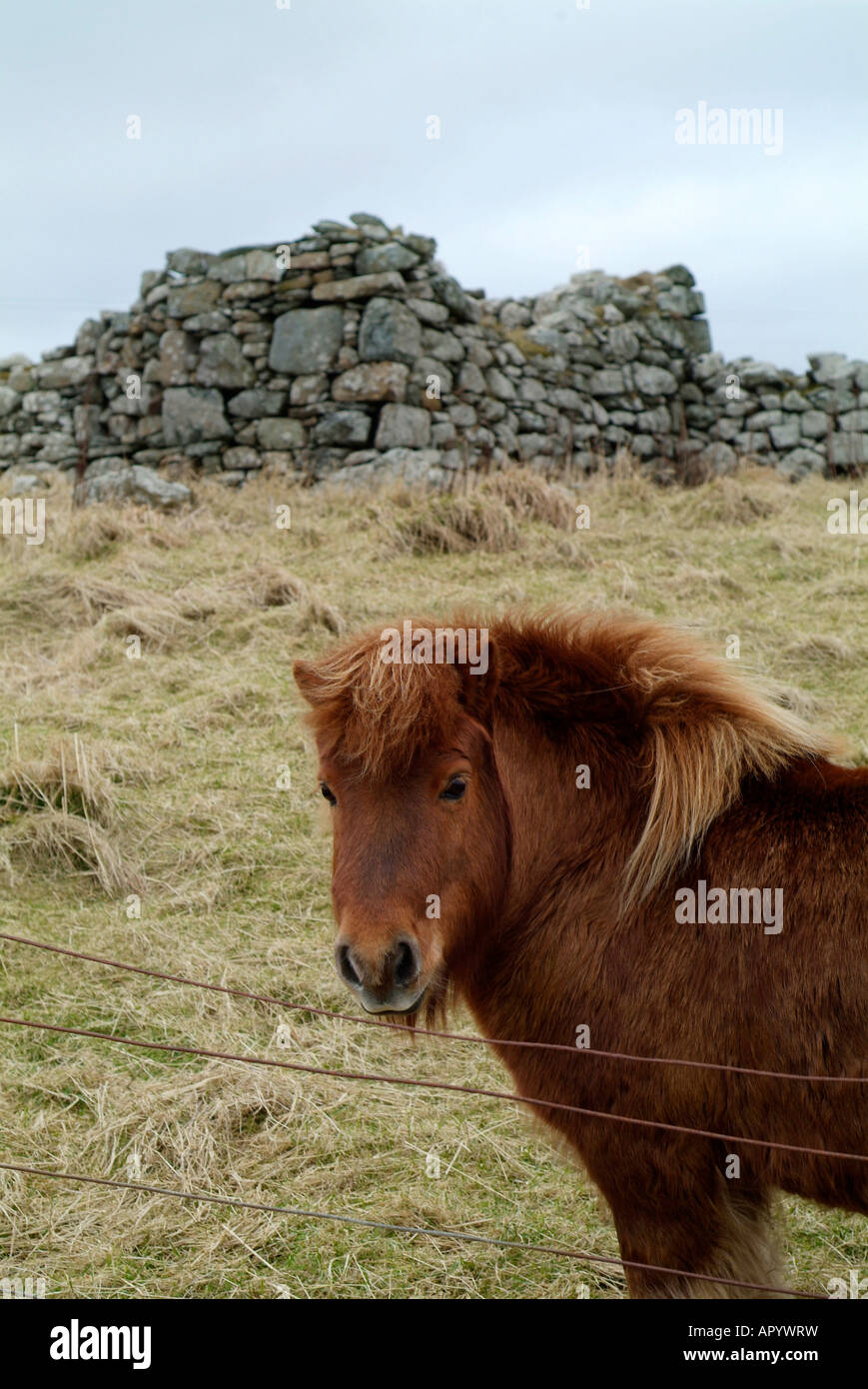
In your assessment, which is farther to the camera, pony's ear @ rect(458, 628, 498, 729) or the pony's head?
pony's ear @ rect(458, 628, 498, 729)

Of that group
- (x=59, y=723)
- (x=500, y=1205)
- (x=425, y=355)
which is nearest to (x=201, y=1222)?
(x=500, y=1205)

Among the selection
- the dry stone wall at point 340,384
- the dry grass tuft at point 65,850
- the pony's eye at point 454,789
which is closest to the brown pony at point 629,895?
the pony's eye at point 454,789

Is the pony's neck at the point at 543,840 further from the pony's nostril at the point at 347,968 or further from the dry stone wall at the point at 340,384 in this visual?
the dry stone wall at the point at 340,384

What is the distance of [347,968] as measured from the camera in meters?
2.35

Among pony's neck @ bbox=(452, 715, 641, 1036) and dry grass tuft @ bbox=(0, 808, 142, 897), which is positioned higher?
pony's neck @ bbox=(452, 715, 641, 1036)

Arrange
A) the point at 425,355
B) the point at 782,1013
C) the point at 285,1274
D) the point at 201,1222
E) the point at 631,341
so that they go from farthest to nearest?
the point at 631,341, the point at 425,355, the point at 201,1222, the point at 285,1274, the point at 782,1013

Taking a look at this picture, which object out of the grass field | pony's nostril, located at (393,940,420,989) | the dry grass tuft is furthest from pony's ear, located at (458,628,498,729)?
the dry grass tuft

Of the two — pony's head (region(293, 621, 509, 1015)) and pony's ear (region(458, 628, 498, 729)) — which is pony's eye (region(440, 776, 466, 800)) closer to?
pony's head (region(293, 621, 509, 1015))

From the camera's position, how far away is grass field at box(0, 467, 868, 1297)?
3.26 m

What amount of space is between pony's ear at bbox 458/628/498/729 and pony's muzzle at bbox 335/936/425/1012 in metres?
0.60

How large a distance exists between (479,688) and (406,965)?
0.70m

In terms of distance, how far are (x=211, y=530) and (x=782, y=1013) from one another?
8662 mm
